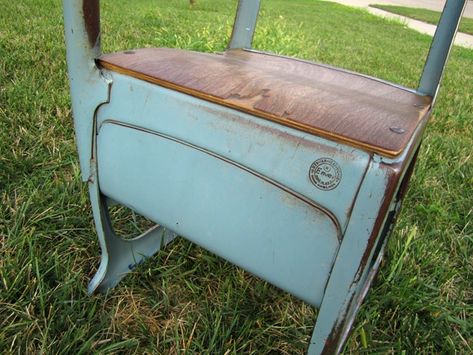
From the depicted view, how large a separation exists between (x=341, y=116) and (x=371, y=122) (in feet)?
0.14

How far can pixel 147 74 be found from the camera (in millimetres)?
758

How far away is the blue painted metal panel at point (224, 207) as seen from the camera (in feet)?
2.19

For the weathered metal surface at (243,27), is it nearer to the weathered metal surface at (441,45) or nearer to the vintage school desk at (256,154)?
the vintage school desk at (256,154)

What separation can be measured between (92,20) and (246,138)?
0.37 metres

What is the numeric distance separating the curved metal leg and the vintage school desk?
1.4 inches

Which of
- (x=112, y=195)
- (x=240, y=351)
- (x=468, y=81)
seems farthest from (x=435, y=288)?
(x=468, y=81)

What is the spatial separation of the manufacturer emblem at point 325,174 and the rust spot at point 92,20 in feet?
1.54

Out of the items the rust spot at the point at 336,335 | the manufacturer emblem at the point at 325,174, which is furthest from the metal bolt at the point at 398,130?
the rust spot at the point at 336,335

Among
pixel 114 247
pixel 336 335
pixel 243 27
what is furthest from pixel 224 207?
pixel 243 27

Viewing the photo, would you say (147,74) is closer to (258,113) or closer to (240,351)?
(258,113)

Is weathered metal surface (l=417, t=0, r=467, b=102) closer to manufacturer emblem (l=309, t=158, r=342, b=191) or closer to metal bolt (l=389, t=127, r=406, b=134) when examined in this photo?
metal bolt (l=389, t=127, r=406, b=134)

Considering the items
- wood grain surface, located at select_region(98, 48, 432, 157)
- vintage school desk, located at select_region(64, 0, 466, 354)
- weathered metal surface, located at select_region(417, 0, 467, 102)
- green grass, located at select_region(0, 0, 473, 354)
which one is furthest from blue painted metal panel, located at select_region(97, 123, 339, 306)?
weathered metal surface, located at select_region(417, 0, 467, 102)

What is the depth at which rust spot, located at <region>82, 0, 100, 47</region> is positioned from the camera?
78cm

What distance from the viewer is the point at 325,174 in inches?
24.3
